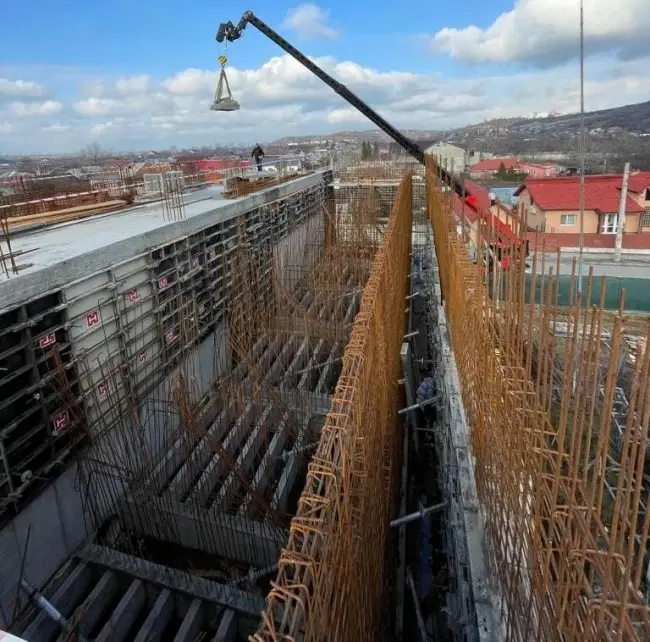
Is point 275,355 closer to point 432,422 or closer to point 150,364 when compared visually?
point 150,364

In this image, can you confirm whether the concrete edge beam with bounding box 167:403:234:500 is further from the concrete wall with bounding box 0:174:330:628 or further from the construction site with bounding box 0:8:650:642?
the concrete wall with bounding box 0:174:330:628

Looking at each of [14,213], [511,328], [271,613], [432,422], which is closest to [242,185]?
[14,213]

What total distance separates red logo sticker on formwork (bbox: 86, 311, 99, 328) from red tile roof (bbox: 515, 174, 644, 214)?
14.9 metres

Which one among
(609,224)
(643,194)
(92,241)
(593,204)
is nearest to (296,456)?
(92,241)

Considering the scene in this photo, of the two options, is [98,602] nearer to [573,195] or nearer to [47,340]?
[47,340]

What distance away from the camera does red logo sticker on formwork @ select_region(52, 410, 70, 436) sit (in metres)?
4.12

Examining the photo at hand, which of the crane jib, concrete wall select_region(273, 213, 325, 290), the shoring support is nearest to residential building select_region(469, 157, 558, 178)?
the crane jib

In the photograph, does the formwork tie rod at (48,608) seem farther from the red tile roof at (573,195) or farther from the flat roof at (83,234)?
the red tile roof at (573,195)

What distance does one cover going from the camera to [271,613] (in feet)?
4.57

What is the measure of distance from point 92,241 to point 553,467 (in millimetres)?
5250

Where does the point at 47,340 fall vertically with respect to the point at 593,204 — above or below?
above

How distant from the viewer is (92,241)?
5.43m

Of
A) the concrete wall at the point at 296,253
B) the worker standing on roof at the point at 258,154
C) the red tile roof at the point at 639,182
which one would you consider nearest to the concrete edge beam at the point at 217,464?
the concrete wall at the point at 296,253

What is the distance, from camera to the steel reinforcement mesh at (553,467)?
1.26 m
